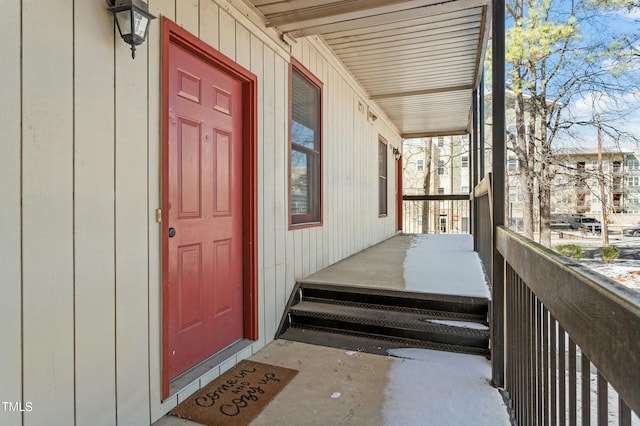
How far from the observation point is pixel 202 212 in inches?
94.0

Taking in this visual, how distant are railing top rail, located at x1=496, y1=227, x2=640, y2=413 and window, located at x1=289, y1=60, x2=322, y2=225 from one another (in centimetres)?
272

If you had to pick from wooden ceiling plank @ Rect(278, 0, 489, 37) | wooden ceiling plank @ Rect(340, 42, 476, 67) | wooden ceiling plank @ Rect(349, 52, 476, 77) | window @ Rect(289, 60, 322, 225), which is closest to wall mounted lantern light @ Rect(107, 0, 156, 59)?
wooden ceiling plank @ Rect(278, 0, 489, 37)

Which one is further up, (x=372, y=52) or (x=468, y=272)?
(x=372, y=52)

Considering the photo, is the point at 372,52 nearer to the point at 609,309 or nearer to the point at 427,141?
the point at 609,309

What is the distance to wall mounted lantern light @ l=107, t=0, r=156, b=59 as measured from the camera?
65.4 inches

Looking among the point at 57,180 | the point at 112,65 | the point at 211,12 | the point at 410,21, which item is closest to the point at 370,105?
the point at 410,21

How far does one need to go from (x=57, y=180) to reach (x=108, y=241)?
347 mm

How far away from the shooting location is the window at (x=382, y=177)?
734 cm

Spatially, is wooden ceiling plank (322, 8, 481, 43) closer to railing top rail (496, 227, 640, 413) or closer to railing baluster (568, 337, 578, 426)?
railing top rail (496, 227, 640, 413)

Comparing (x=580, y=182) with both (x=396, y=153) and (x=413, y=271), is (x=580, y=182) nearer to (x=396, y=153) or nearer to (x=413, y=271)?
(x=396, y=153)

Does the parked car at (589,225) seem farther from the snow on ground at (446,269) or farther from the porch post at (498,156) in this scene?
the porch post at (498,156)

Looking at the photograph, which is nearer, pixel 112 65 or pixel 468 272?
pixel 112 65

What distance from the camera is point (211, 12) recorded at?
94.0 inches

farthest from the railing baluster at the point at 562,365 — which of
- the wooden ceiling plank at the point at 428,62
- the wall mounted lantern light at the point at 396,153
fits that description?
the wall mounted lantern light at the point at 396,153
